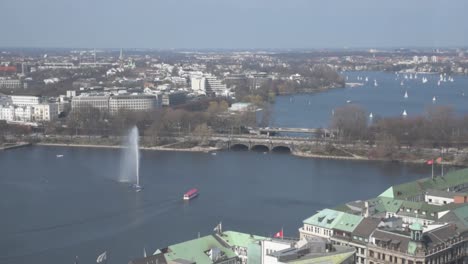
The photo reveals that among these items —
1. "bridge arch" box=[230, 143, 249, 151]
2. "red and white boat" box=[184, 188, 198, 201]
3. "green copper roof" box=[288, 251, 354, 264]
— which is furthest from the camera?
"bridge arch" box=[230, 143, 249, 151]

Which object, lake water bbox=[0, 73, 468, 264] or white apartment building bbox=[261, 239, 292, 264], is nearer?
white apartment building bbox=[261, 239, 292, 264]

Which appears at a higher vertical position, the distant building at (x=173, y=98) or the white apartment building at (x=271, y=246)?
the white apartment building at (x=271, y=246)

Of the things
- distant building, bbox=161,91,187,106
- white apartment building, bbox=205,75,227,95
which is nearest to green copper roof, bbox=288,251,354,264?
distant building, bbox=161,91,187,106

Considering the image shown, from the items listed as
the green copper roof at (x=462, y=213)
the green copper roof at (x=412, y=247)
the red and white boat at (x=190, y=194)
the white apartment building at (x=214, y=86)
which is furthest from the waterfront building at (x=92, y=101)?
the green copper roof at (x=412, y=247)

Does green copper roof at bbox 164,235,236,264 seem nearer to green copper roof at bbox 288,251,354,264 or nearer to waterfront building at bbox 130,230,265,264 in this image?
waterfront building at bbox 130,230,265,264

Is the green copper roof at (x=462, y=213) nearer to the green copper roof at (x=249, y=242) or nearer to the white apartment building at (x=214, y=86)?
the green copper roof at (x=249, y=242)

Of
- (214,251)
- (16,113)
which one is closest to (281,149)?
(16,113)

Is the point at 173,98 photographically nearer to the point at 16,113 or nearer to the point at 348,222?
the point at 16,113
